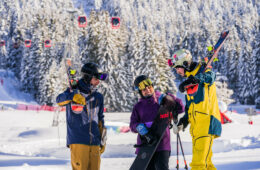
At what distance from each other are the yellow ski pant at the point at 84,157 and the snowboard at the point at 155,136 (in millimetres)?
600

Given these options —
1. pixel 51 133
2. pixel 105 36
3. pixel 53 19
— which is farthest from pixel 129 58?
pixel 51 133

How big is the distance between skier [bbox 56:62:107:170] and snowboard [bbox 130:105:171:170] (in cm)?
62

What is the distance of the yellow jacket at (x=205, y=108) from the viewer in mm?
4137

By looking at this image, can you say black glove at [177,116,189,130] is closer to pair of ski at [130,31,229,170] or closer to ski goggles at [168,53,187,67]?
pair of ski at [130,31,229,170]

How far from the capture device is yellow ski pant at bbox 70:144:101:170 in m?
4.36

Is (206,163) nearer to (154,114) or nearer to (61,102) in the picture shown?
(154,114)

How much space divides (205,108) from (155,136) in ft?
2.83

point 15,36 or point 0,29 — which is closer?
point 15,36

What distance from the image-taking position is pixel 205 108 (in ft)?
13.7

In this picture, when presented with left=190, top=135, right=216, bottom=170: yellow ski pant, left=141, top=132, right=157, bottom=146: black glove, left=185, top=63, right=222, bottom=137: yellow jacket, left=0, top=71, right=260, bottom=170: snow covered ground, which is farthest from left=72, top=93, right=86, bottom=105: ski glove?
left=0, top=71, right=260, bottom=170: snow covered ground

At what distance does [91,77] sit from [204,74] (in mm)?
1724

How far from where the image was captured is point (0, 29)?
113938mm

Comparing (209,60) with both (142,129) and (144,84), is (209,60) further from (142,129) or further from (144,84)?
(142,129)

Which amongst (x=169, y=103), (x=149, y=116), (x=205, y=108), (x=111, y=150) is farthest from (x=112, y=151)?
(x=205, y=108)
